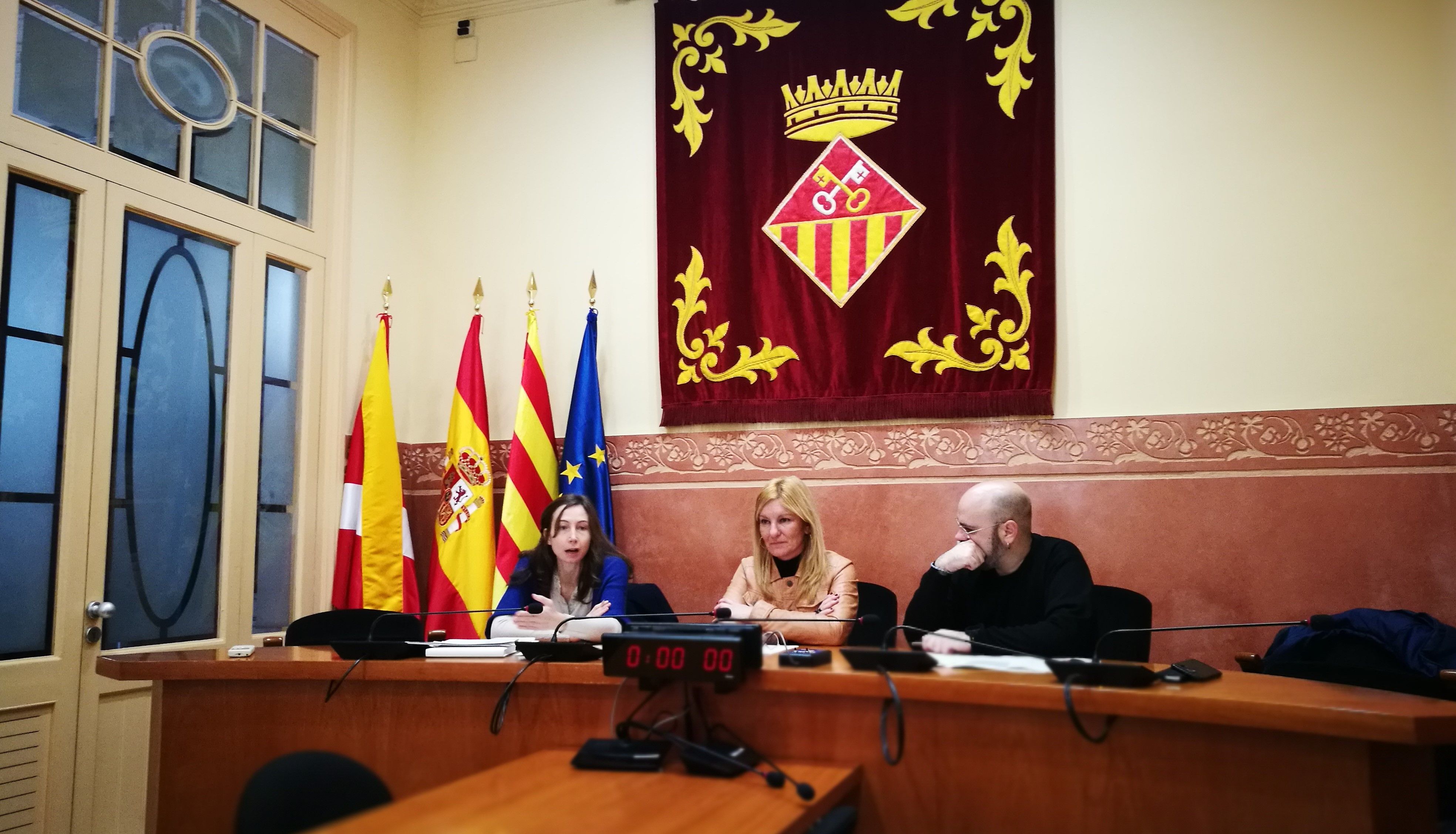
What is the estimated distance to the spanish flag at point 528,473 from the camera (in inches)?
158

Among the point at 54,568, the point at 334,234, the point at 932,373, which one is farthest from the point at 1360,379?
the point at 54,568

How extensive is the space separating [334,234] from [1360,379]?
3939 millimetres

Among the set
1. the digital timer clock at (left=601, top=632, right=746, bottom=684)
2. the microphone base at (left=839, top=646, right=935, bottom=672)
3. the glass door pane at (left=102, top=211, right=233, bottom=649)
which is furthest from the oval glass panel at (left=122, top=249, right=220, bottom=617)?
the microphone base at (left=839, top=646, right=935, bottom=672)

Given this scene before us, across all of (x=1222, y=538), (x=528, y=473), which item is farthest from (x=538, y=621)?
(x=1222, y=538)

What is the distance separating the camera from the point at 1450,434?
3.26 metres

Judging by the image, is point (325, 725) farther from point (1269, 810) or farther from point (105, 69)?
point (105, 69)

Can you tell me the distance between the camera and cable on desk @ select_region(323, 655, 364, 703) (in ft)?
7.07

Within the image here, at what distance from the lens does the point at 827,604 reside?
3141mm

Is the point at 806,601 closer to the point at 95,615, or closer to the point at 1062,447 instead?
the point at 1062,447

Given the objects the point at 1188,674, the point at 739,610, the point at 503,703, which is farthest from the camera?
the point at 739,610

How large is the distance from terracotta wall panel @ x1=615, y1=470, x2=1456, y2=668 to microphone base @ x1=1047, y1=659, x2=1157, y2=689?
78.8 inches

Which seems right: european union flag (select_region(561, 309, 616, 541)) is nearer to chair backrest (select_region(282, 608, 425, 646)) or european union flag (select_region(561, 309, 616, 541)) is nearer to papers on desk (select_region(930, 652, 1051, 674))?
chair backrest (select_region(282, 608, 425, 646))

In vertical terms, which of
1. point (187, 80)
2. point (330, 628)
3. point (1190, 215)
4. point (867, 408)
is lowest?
point (330, 628)

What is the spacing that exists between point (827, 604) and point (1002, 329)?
1306 mm
